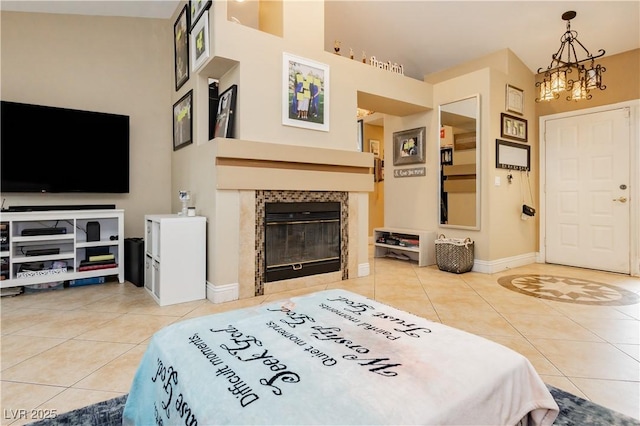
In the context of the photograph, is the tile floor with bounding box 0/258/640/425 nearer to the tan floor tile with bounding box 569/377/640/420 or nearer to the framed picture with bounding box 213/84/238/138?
the tan floor tile with bounding box 569/377/640/420

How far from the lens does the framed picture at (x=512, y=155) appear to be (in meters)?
4.35

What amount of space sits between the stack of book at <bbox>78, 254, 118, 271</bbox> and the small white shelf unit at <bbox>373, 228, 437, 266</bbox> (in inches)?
140

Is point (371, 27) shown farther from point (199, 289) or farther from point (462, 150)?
point (199, 289)

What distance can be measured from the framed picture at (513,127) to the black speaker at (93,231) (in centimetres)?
496

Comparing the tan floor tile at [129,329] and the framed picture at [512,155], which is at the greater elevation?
the framed picture at [512,155]

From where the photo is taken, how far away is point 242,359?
39.1 inches

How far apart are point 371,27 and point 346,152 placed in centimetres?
205

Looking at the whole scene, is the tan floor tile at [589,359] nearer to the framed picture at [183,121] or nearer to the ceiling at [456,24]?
the framed picture at [183,121]

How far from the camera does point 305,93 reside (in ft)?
11.3

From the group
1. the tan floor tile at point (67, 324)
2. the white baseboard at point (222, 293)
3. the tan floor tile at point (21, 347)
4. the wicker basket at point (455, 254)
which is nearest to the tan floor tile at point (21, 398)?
the tan floor tile at point (21, 347)

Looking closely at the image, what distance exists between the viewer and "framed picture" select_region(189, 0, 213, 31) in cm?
306

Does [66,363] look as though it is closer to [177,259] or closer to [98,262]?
[177,259]

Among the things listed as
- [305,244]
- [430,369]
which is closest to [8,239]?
[305,244]

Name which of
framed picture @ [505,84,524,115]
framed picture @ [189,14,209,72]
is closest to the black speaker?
framed picture @ [189,14,209,72]
